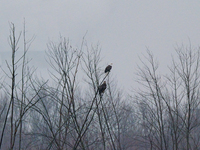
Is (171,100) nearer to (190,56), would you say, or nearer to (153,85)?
(153,85)

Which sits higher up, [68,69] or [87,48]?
[87,48]

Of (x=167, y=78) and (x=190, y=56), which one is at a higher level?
(x=190, y=56)

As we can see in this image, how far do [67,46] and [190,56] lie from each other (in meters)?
3.62

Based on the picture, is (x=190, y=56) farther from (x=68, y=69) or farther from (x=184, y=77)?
(x=68, y=69)

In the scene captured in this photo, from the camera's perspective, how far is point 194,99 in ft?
23.9

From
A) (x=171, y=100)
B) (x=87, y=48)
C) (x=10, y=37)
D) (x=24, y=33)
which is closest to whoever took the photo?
(x=10, y=37)

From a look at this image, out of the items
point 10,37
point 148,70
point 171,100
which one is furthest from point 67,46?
point 171,100

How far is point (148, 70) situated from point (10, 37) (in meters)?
4.72

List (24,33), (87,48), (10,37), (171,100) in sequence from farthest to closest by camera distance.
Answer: (171,100) < (87,48) < (24,33) < (10,37)

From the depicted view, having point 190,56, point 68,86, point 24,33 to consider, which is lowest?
point 68,86

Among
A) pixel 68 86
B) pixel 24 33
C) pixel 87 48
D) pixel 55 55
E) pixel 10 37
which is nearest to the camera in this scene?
pixel 10 37

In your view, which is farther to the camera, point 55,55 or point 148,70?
point 148,70

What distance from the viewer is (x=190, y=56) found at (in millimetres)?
7570

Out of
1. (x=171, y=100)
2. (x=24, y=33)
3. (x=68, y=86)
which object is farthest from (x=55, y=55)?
(x=171, y=100)
